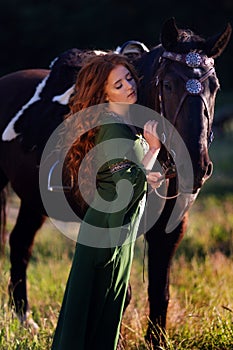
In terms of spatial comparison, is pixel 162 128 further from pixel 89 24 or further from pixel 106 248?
pixel 89 24

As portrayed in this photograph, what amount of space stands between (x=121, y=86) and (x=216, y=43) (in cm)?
59

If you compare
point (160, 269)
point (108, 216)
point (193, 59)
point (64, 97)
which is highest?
point (193, 59)

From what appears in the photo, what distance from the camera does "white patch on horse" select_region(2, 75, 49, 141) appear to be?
17.2 feet

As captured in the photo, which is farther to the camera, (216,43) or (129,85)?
(216,43)

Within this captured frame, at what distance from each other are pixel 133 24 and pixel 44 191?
1004 inches

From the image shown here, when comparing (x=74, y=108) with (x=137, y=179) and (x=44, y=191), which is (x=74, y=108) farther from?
(x=44, y=191)

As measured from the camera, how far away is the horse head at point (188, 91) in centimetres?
361

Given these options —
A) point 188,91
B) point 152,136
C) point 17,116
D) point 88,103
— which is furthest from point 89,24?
point 152,136

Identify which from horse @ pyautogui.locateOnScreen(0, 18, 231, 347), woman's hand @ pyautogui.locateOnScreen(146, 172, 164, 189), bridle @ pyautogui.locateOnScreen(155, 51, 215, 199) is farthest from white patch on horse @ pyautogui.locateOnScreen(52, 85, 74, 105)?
woman's hand @ pyautogui.locateOnScreen(146, 172, 164, 189)

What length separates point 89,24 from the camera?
2961cm

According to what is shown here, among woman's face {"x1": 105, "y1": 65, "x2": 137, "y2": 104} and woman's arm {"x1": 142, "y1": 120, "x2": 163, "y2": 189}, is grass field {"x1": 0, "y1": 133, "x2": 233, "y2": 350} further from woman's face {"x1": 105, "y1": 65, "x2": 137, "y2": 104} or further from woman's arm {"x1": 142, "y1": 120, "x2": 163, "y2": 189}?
woman's face {"x1": 105, "y1": 65, "x2": 137, "y2": 104}

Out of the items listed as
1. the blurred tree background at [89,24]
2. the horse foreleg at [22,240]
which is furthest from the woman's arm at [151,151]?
the blurred tree background at [89,24]

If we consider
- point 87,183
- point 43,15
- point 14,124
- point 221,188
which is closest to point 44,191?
point 14,124

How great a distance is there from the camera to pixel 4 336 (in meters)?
4.32
